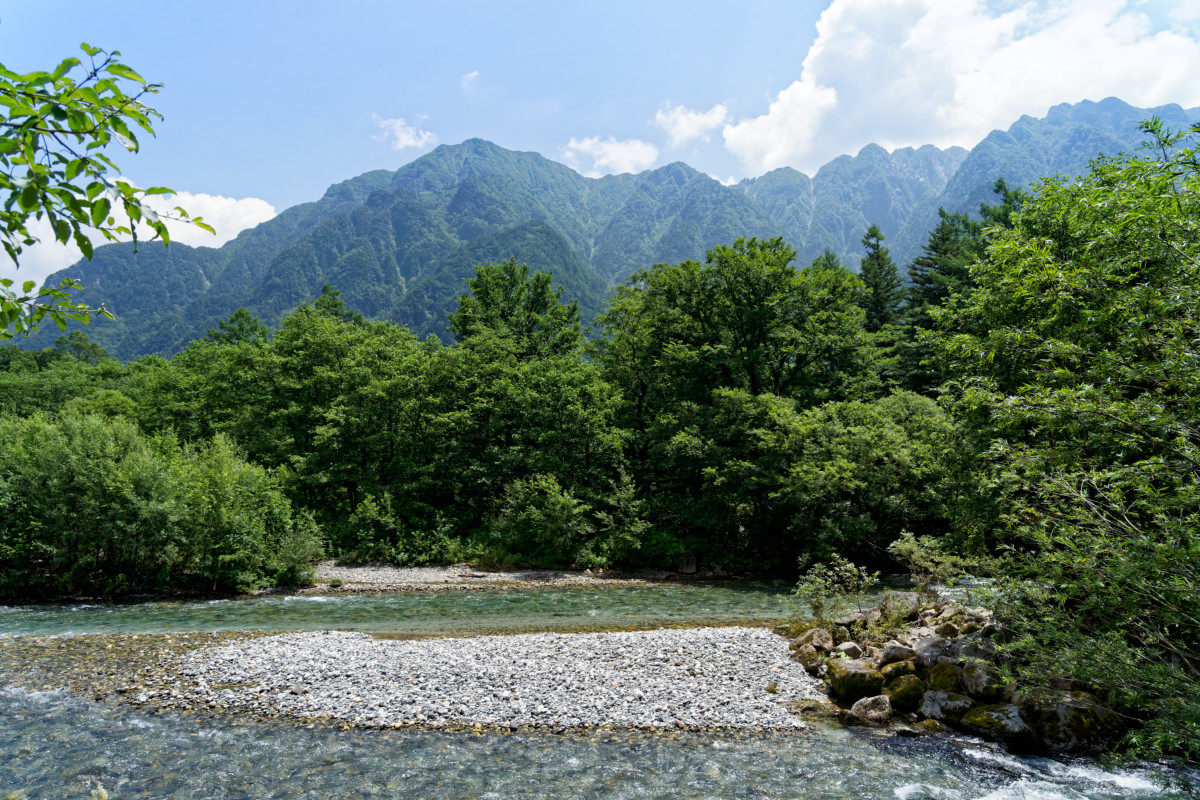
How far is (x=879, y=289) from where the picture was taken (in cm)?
5088

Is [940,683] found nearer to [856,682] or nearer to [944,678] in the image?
[944,678]

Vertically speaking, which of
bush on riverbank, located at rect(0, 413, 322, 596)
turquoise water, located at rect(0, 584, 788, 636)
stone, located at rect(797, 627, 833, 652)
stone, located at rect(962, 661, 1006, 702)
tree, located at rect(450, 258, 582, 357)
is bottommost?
turquoise water, located at rect(0, 584, 788, 636)

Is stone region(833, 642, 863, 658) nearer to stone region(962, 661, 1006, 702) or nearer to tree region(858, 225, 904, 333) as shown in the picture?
stone region(962, 661, 1006, 702)

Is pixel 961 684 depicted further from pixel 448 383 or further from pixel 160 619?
pixel 448 383

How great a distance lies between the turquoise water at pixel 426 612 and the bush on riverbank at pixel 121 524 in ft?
6.08

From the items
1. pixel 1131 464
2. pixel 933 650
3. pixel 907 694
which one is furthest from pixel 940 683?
pixel 1131 464

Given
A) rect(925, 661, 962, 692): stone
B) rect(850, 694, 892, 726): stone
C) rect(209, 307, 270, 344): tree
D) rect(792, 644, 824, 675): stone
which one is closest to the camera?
rect(850, 694, 892, 726): stone

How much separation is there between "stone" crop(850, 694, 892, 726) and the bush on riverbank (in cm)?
2082

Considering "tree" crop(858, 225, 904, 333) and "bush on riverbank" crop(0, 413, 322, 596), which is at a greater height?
"tree" crop(858, 225, 904, 333)

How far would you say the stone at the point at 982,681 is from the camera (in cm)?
1025

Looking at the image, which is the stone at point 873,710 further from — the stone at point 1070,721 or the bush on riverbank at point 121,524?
the bush on riverbank at point 121,524

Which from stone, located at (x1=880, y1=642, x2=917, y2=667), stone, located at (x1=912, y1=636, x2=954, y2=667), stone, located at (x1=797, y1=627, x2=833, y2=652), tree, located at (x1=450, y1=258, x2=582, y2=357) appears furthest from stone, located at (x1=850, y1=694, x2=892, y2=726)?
tree, located at (x1=450, y1=258, x2=582, y2=357)

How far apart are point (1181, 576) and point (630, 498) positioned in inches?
939

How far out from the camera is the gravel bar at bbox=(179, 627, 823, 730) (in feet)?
34.3
